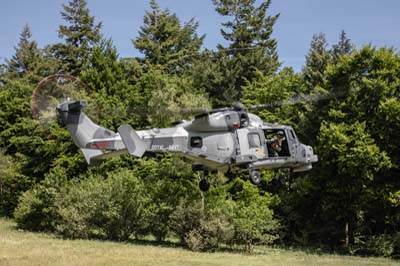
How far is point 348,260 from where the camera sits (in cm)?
2519

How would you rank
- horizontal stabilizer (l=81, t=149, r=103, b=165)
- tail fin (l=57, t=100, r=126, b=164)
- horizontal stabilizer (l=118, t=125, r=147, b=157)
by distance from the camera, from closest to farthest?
1. horizontal stabilizer (l=118, t=125, r=147, b=157)
2. tail fin (l=57, t=100, r=126, b=164)
3. horizontal stabilizer (l=81, t=149, r=103, b=165)

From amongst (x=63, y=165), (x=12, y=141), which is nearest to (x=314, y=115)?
(x=63, y=165)

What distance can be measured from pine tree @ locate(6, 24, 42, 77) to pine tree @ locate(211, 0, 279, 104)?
64.7ft

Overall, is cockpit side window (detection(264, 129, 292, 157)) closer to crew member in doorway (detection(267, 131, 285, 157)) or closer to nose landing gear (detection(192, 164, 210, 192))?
crew member in doorway (detection(267, 131, 285, 157))

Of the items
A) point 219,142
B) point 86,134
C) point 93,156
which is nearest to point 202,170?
point 219,142

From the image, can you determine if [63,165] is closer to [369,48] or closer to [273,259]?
[273,259]

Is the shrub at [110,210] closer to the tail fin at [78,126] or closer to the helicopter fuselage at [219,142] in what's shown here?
the tail fin at [78,126]

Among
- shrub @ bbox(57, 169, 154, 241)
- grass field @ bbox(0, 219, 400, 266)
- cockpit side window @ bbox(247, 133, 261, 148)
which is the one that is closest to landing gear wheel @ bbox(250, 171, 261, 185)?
cockpit side window @ bbox(247, 133, 261, 148)

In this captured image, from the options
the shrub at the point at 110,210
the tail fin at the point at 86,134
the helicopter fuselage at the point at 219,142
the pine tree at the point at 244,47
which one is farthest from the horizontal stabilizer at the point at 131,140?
the pine tree at the point at 244,47

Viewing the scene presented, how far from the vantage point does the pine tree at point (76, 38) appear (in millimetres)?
48406

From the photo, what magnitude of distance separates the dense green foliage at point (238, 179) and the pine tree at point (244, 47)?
253 mm

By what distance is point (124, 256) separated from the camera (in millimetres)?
22484

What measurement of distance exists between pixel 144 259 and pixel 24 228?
15.4m

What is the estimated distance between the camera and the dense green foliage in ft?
86.8
